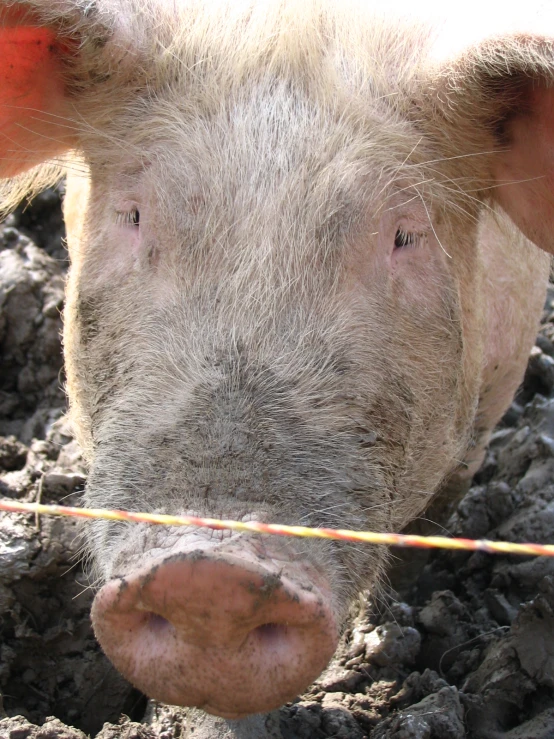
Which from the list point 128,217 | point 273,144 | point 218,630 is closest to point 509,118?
point 273,144

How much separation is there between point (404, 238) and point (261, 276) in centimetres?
51

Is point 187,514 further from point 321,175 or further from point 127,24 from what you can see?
point 127,24

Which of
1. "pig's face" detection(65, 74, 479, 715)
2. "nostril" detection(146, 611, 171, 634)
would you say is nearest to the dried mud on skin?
"nostril" detection(146, 611, 171, 634)

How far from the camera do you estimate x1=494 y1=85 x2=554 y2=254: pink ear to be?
2701mm

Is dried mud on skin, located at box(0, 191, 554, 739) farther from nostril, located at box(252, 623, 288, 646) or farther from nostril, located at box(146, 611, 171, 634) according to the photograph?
nostril, located at box(252, 623, 288, 646)

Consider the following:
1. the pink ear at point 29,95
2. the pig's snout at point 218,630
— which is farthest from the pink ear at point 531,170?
the pig's snout at point 218,630

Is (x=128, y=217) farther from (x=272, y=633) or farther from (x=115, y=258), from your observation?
(x=272, y=633)

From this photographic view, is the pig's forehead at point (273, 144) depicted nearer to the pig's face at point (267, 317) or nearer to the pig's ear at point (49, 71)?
the pig's face at point (267, 317)

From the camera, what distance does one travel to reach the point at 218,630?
1.89 meters

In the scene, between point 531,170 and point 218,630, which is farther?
point 531,170

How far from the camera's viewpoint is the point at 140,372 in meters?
2.33

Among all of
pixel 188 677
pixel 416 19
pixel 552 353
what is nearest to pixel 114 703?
pixel 188 677

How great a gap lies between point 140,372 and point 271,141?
0.70 meters

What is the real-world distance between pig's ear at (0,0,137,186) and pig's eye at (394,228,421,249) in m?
0.93
